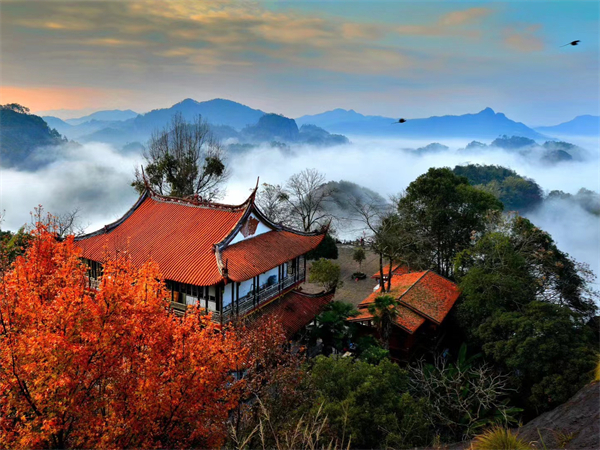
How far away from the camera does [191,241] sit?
17.3 m

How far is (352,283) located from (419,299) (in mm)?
11048

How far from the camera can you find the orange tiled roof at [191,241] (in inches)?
628

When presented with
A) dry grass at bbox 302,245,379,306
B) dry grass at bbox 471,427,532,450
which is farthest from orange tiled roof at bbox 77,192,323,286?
dry grass at bbox 471,427,532,450

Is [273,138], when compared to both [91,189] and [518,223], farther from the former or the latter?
[518,223]

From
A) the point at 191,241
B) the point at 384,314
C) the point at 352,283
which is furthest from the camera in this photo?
the point at 352,283

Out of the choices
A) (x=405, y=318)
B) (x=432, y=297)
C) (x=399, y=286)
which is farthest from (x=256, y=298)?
(x=432, y=297)

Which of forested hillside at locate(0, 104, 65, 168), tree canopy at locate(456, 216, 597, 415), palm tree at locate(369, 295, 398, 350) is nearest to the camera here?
tree canopy at locate(456, 216, 597, 415)

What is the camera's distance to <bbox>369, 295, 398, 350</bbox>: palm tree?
17.9 meters

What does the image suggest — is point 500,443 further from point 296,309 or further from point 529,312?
point 296,309

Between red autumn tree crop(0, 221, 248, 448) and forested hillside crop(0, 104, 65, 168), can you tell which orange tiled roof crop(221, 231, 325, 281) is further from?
forested hillside crop(0, 104, 65, 168)

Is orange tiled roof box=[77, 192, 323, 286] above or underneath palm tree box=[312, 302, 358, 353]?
above

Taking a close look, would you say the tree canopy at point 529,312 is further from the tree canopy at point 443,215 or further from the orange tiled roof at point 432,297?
the tree canopy at point 443,215

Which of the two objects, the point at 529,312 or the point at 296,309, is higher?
the point at 529,312

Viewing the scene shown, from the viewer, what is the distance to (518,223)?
23.4 metres
